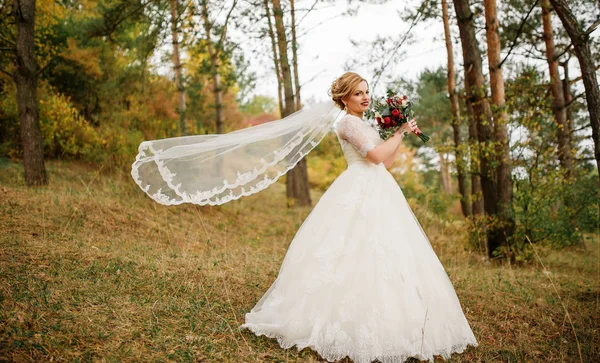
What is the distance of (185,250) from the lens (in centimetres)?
647

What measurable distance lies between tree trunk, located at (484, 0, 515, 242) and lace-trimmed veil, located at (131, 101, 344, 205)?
15.2 feet

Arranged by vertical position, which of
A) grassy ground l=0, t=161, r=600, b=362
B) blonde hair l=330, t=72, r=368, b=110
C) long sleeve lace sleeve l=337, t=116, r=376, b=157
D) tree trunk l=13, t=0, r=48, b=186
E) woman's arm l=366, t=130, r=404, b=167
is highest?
tree trunk l=13, t=0, r=48, b=186

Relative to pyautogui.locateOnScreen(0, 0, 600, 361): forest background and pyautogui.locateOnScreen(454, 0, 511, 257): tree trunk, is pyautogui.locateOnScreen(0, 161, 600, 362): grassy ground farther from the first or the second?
pyautogui.locateOnScreen(454, 0, 511, 257): tree trunk

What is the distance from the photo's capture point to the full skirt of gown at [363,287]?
3250 millimetres

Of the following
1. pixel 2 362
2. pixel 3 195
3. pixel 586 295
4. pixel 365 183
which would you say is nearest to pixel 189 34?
pixel 3 195

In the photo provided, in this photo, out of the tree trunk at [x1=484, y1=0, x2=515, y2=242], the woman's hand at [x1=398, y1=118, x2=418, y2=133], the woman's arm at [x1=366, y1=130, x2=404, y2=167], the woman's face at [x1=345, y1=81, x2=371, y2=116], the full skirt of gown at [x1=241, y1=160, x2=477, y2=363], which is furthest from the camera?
the tree trunk at [x1=484, y1=0, x2=515, y2=242]

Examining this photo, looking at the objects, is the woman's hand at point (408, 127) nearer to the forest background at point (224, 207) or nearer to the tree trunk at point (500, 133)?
the forest background at point (224, 207)

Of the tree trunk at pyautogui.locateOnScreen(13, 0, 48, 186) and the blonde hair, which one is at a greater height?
the tree trunk at pyautogui.locateOnScreen(13, 0, 48, 186)

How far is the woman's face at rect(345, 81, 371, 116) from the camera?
12.7 feet

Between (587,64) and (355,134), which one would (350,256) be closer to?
(355,134)

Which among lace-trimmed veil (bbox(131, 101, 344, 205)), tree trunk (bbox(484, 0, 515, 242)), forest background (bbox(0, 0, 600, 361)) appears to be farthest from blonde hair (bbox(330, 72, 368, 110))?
tree trunk (bbox(484, 0, 515, 242))

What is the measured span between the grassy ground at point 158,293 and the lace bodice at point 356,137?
5.71 ft

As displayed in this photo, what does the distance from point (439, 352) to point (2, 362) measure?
3.09 metres

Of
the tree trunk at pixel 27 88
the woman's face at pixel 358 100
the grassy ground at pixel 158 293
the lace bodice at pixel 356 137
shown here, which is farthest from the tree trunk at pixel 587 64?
the tree trunk at pixel 27 88
